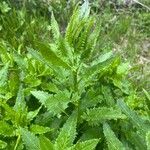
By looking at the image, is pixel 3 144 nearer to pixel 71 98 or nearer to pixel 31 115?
pixel 31 115

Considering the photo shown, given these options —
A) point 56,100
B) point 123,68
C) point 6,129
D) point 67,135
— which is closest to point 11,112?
point 6,129

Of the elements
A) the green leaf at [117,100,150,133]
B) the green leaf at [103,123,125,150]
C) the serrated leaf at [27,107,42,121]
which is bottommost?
the green leaf at [103,123,125,150]

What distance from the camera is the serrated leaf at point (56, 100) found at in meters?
2.04

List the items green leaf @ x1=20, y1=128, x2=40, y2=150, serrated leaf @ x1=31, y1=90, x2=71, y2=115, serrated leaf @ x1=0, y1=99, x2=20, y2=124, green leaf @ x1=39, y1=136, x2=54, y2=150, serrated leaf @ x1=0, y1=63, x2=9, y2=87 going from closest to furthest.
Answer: green leaf @ x1=39, y1=136, x2=54, y2=150 → green leaf @ x1=20, y1=128, x2=40, y2=150 → serrated leaf @ x1=31, y1=90, x2=71, y2=115 → serrated leaf @ x1=0, y1=99, x2=20, y2=124 → serrated leaf @ x1=0, y1=63, x2=9, y2=87

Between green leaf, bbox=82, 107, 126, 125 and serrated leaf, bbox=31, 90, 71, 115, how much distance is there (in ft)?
0.40

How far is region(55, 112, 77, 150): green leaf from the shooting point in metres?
1.86

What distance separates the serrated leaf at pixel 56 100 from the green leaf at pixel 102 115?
12 cm

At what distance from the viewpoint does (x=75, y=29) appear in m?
1.94

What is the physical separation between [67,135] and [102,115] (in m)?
0.28

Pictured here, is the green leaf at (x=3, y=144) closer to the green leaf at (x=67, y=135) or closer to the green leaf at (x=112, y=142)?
the green leaf at (x=67, y=135)

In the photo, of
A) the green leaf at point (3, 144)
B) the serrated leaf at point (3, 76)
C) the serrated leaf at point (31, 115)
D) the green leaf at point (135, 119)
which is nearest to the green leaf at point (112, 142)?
the green leaf at point (135, 119)

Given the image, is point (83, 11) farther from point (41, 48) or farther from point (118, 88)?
point (118, 88)

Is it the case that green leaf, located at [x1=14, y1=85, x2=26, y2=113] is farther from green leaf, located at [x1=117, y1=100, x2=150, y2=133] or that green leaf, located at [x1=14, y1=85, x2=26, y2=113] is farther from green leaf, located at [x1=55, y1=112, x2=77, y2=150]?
green leaf, located at [x1=117, y1=100, x2=150, y2=133]

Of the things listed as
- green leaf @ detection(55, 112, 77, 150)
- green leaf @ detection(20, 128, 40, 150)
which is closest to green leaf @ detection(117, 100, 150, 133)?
green leaf @ detection(55, 112, 77, 150)
